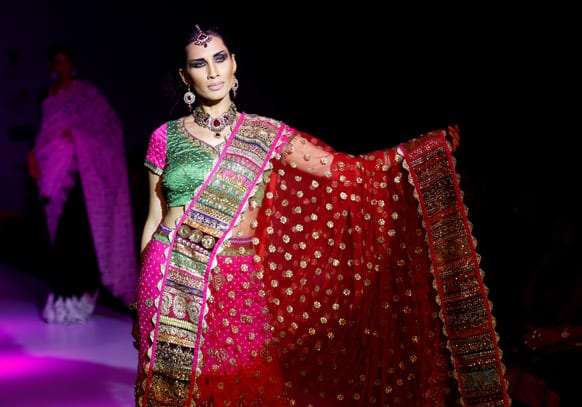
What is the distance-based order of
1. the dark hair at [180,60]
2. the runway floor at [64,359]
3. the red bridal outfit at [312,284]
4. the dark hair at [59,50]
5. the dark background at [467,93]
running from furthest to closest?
the dark hair at [59,50] → the runway floor at [64,359] → the dark background at [467,93] → the dark hair at [180,60] → the red bridal outfit at [312,284]

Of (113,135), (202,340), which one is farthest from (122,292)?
(202,340)

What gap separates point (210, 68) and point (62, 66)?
2470 mm

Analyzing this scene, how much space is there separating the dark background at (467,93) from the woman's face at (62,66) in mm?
781

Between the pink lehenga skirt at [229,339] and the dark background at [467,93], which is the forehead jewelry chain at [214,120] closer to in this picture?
the dark background at [467,93]

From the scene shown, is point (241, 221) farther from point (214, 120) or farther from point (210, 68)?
point (210, 68)

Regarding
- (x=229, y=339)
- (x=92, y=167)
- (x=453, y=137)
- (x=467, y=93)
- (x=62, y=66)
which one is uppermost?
(x=62, y=66)

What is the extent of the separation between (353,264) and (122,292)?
2.67 m

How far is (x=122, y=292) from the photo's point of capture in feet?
15.2

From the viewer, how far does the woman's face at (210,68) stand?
226cm

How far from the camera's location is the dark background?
2617 mm

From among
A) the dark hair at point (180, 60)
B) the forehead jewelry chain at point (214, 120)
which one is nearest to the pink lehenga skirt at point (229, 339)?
the forehead jewelry chain at point (214, 120)

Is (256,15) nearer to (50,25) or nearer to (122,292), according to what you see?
(122,292)

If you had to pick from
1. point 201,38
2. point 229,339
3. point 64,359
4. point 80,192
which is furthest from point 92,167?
point 229,339

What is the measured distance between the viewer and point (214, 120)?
2318 millimetres
